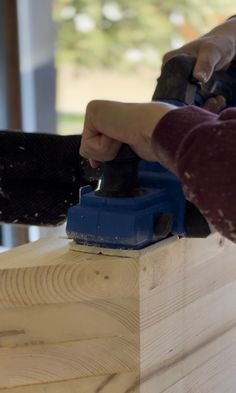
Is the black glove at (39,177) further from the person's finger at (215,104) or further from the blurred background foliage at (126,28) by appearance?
the blurred background foliage at (126,28)

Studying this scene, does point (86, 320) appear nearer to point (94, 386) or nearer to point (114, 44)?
point (94, 386)

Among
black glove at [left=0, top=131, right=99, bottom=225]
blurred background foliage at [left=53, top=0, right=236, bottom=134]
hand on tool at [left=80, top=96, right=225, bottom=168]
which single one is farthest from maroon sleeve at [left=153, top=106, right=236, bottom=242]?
blurred background foliage at [left=53, top=0, right=236, bottom=134]

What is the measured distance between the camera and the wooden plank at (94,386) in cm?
55

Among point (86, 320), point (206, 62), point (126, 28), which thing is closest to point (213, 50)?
point (206, 62)

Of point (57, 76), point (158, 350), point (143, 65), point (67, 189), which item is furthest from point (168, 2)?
point (158, 350)

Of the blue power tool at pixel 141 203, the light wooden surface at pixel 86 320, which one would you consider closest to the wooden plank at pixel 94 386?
the light wooden surface at pixel 86 320

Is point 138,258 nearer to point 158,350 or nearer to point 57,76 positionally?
point 158,350

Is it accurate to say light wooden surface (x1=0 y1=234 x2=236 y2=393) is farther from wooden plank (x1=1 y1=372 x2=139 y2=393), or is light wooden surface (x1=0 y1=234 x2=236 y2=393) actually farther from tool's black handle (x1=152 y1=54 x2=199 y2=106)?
tool's black handle (x1=152 y1=54 x2=199 y2=106)

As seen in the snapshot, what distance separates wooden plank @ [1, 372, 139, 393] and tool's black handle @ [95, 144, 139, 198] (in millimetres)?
161

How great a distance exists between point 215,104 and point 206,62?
0.05m

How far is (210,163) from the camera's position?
0.47 m

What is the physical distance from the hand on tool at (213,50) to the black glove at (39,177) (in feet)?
0.57

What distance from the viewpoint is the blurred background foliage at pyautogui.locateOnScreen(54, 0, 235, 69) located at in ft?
5.43

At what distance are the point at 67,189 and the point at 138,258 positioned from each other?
0.26 m
